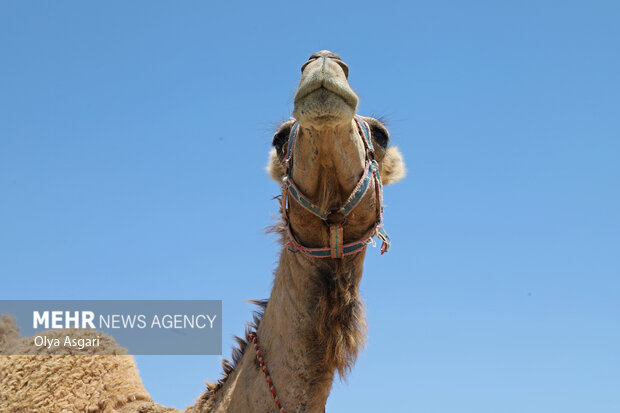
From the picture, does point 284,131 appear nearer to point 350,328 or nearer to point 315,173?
point 315,173

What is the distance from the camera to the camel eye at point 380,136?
14.6 ft

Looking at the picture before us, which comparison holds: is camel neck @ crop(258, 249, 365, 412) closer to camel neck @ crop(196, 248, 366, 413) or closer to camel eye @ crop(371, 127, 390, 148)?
camel neck @ crop(196, 248, 366, 413)

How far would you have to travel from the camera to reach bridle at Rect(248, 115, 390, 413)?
3.81 metres

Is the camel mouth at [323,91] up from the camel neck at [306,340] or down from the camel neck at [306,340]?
up

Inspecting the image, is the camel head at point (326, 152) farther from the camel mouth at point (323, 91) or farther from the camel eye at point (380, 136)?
the camel eye at point (380, 136)

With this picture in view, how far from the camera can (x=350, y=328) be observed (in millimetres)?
3977

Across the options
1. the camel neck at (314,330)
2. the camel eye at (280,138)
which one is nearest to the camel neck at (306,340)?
the camel neck at (314,330)

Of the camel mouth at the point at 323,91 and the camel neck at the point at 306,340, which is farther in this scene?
the camel neck at the point at 306,340

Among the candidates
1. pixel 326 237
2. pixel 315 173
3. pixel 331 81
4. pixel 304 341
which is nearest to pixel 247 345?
pixel 304 341

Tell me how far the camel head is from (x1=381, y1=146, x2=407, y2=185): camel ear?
665 millimetres

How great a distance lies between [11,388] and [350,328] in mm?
2896

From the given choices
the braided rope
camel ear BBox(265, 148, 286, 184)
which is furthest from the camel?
camel ear BBox(265, 148, 286, 184)

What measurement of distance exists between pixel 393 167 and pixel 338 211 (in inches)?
51.5

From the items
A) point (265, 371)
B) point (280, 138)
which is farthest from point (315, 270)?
point (280, 138)
